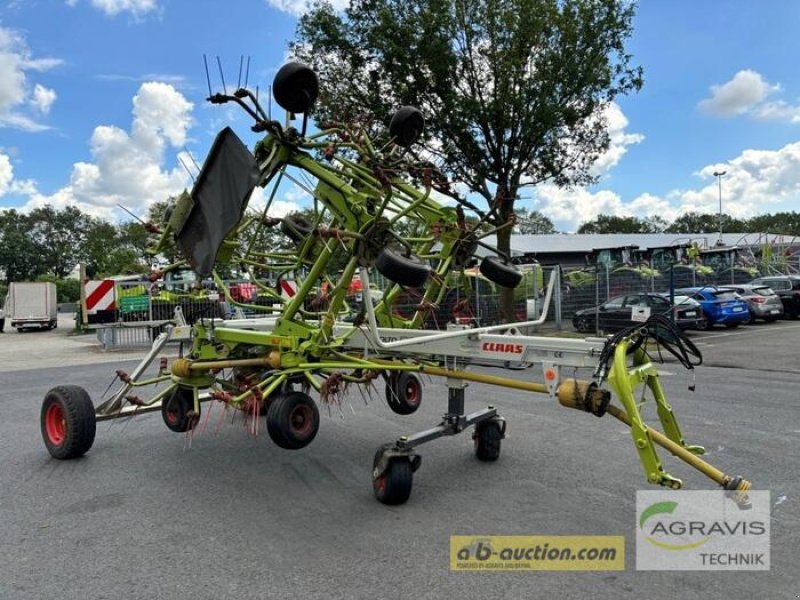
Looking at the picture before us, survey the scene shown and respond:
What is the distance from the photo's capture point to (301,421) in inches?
179

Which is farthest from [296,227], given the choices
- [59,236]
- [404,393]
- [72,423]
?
[59,236]

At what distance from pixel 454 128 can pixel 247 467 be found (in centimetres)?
1102

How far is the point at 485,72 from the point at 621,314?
828 centimetres

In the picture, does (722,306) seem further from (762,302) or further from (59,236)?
(59,236)

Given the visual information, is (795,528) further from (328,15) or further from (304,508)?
(328,15)

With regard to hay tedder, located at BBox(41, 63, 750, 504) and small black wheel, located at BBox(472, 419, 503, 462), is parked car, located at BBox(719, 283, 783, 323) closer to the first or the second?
small black wheel, located at BBox(472, 419, 503, 462)

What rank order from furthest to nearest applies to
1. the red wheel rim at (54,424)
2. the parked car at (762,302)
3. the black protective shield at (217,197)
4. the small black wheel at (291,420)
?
the parked car at (762,302), the red wheel rim at (54,424), the small black wheel at (291,420), the black protective shield at (217,197)

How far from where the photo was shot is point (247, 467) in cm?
548

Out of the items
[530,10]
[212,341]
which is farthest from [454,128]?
[212,341]

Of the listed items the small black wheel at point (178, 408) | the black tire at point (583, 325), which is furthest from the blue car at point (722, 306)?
the small black wheel at point (178, 408)

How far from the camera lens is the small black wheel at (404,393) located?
21.0 ft

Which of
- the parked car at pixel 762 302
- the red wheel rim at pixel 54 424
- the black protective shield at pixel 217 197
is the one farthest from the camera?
the parked car at pixel 762 302

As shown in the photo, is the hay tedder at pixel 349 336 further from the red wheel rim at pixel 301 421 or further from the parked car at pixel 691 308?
the parked car at pixel 691 308

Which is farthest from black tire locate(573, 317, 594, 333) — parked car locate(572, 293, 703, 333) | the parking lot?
the parking lot
